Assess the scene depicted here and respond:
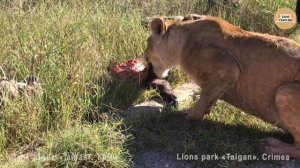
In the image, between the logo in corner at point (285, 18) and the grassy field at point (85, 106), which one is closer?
the grassy field at point (85, 106)

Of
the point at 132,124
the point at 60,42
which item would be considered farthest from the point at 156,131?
the point at 60,42

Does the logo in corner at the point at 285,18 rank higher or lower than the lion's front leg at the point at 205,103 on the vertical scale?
higher

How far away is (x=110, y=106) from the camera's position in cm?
541

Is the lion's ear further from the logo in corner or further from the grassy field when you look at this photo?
the logo in corner

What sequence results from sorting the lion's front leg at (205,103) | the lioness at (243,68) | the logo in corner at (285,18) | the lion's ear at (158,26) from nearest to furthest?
the lioness at (243,68) < the lion's front leg at (205,103) < the lion's ear at (158,26) < the logo in corner at (285,18)

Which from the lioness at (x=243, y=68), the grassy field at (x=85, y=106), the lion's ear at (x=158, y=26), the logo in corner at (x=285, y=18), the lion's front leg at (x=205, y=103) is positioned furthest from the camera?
the logo in corner at (x=285, y=18)

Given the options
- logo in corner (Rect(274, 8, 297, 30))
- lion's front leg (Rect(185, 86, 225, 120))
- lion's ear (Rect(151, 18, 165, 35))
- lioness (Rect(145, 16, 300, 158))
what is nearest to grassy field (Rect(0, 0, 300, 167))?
lion's front leg (Rect(185, 86, 225, 120))

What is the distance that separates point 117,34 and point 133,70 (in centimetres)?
81

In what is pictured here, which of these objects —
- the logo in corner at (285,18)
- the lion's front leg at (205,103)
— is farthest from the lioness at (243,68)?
the logo in corner at (285,18)

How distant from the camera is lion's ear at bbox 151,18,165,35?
5445 millimetres

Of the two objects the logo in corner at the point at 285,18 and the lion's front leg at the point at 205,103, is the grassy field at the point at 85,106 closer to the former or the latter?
the lion's front leg at the point at 205,103

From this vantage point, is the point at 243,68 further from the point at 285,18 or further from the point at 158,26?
the point at 285,18

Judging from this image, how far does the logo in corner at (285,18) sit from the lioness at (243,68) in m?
2.76

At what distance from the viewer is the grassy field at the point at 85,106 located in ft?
14.6
